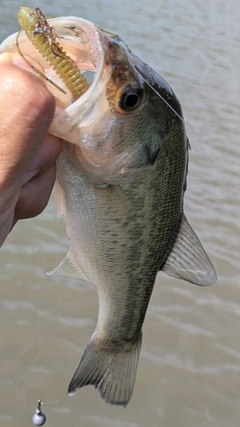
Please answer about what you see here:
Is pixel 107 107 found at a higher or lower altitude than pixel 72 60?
lower

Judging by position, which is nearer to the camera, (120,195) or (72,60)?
(72,60)

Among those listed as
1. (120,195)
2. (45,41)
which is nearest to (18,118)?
(45,41)

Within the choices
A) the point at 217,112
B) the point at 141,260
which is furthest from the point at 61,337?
the point at 217,112

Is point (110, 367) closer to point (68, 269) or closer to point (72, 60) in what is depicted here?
point (68, 269)

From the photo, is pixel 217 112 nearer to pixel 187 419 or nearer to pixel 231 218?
pixel 231 218

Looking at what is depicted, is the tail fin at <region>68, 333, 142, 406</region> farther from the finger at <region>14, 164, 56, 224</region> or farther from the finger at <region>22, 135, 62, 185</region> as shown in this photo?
the finger at <region>22, 135, 62, 185</region>

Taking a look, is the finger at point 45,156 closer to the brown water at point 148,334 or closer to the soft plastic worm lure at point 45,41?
the soft plastic worm lure at point 45,41
